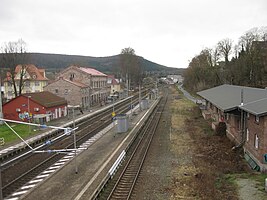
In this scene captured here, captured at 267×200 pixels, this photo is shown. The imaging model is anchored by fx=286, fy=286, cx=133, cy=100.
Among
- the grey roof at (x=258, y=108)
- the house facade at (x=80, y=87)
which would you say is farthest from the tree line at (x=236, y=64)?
the grey roof at (x=258, y=108)

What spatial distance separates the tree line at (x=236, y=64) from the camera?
2431 inches

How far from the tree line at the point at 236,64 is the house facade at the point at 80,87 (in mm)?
29823

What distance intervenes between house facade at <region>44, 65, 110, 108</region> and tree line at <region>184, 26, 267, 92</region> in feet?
97.8

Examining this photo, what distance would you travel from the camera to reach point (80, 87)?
53.1 m

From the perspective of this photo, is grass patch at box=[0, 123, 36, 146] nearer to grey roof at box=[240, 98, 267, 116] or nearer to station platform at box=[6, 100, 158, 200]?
station platform at box=[6, 100, 158, 200]

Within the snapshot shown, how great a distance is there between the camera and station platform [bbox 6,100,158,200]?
51.0 feet

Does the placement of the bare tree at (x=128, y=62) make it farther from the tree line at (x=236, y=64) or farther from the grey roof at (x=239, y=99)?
the grey roof at (x=239, y=99)

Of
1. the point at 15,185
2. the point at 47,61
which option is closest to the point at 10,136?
the point at 15,185

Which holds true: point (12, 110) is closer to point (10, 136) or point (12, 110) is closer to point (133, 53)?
point (10, 136)

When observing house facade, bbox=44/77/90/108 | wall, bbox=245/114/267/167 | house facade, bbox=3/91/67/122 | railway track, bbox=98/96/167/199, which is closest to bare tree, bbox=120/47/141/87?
house facade, bbox=44/77/90/108

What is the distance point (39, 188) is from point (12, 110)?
27.3 m

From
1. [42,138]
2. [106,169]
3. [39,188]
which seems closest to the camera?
[39,188]

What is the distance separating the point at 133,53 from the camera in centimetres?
11031

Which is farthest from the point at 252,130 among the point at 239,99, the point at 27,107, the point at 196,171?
the point at 27,107
